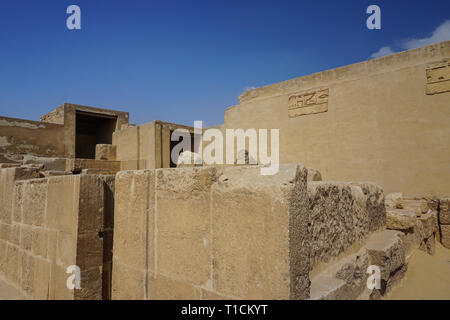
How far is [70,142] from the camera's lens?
39.3 ft

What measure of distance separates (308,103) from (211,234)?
8287mm

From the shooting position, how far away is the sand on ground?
2652 millimetres

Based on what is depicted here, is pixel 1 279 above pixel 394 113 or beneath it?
beneath

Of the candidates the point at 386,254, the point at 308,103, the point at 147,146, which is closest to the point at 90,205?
the point at 386,254

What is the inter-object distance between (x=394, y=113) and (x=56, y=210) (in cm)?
784

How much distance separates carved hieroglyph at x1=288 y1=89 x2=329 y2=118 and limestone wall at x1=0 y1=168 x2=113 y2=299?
7816 mm

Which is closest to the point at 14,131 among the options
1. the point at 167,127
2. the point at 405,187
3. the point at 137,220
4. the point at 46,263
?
the point at 167,127

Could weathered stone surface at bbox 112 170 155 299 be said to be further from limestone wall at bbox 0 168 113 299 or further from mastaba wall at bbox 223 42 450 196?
mastaba wall at bbox 223 42 450 196

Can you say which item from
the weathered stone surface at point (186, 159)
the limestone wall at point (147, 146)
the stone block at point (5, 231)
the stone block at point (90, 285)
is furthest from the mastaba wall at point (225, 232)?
the limestone wall at point (147, 146)

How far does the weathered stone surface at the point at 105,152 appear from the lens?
12.3m

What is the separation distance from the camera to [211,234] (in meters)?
1.73

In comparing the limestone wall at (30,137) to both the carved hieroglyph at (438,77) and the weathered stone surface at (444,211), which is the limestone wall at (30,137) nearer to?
the weathered stone surface at (444,211)
